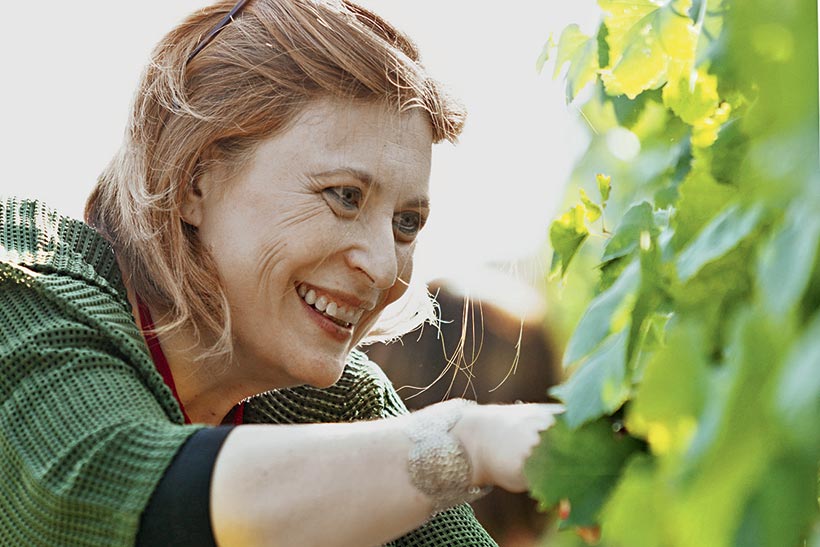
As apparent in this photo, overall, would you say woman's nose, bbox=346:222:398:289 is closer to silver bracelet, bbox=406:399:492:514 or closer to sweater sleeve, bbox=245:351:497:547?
sweater sleeve, bbox=245:351:497:547

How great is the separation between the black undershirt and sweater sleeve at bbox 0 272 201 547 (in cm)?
1

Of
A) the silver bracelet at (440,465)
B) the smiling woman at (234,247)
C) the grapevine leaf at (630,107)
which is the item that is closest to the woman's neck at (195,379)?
the smiling woman at (234,247)

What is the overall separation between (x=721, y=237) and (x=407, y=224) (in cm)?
110

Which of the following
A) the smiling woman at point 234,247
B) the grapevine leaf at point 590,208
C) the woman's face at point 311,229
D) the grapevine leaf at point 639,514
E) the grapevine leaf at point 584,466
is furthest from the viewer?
the woman's face at point 311,229

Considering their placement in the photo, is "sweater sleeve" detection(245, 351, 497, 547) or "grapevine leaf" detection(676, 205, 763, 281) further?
"sweater sleeve" detection(245, 351, 497, 547)

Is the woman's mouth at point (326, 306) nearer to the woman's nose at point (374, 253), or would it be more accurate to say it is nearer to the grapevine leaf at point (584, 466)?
the woman's nose at point (374, 253)

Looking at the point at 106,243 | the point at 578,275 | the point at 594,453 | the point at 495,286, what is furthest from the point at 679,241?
the point at 495,286

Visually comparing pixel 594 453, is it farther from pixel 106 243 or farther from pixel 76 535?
pixel 106 243

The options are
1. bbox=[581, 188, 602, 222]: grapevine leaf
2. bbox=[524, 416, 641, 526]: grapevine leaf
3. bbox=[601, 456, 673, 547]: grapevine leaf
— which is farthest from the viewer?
bbox=[581, 188, 602, 222]: grapevine leaf

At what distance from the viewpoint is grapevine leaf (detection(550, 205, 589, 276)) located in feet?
3.03

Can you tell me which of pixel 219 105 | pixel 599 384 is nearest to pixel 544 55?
pixel 599 384

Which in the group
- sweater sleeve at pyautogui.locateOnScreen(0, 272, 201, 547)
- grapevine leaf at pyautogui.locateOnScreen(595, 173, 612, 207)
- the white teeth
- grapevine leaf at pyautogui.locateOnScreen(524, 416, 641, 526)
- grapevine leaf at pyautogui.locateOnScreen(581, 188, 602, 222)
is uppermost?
grapevine leaf at pyautogui.locateOnScreen(595, 173, 612, 207)

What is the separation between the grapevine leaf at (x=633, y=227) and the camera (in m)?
0.76

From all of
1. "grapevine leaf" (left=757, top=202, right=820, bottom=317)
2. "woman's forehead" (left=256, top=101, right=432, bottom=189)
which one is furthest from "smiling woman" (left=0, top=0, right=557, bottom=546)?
"grapevine leaf" (left=757, top=202, right=820, bottom=317)
